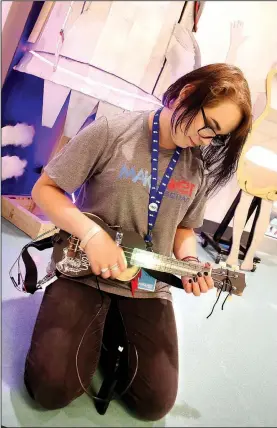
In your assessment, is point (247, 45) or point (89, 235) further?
point (247, 45)

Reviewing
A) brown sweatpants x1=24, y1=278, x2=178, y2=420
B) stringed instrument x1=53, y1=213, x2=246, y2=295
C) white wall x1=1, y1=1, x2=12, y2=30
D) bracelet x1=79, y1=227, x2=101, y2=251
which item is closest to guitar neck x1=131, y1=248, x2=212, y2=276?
A: stringed instrument x1=53, y1=213, x2=246, y2=295

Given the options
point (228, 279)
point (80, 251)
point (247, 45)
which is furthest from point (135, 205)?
point (247, 45)

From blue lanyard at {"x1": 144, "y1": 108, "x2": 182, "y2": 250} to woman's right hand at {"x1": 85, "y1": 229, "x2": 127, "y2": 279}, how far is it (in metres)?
0.14

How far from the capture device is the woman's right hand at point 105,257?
30.6 inches

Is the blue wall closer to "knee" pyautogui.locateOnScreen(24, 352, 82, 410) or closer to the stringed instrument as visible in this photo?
the stringed instrument

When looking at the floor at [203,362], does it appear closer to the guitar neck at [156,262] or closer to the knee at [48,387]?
the knee at [48,387]

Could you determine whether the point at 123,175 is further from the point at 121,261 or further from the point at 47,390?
the point at 47,390

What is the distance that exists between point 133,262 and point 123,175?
23 centimetres

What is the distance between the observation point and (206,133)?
817 mm

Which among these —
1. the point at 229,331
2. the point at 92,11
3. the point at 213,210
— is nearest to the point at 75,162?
the point at 92,11

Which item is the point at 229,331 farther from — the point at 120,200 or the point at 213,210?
the point at 213,210

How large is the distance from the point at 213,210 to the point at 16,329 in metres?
1.83

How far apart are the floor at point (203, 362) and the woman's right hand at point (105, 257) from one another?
0.28 m

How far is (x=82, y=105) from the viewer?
1560 mm
